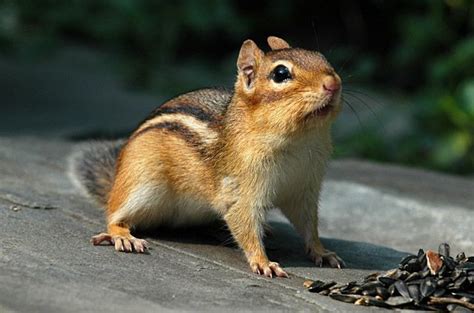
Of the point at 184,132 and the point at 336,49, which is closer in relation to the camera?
the point at 184,132

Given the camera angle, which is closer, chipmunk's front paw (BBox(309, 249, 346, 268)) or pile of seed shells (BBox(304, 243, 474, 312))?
pile of seed shells (BBox(304, 243, 474, 312))

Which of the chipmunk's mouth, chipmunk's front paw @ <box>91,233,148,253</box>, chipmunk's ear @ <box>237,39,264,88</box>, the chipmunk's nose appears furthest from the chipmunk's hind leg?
the chipmunk's nose

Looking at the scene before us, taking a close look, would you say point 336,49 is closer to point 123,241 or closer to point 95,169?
point 95,169

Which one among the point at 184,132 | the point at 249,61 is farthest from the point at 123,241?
the point at 249,61

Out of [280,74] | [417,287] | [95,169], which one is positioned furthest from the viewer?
[95,169]

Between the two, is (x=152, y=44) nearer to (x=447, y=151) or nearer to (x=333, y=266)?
(x=447, y=151)

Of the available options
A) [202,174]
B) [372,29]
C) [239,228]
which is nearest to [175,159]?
[202,174]

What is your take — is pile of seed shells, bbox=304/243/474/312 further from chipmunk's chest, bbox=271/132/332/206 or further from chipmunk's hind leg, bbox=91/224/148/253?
chipmunk's hind leg, bbox=91/224/148/253
